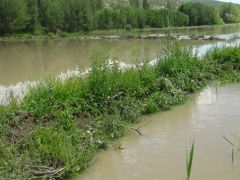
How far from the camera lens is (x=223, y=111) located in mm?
9227

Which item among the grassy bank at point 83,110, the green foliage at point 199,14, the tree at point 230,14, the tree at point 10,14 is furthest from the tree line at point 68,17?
the tree at point 230,14

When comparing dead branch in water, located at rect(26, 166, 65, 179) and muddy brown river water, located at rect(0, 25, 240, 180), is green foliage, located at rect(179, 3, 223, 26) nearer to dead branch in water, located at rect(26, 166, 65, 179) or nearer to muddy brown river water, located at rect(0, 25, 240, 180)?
muddy brown river water, located at rect(0, 25, 240, 180)

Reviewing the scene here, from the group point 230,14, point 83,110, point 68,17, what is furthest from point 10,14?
point 230,14

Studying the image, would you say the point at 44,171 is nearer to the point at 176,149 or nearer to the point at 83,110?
the point at 176,149

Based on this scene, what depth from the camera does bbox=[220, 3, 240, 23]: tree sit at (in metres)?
110

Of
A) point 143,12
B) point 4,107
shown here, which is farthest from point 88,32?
point 4,107

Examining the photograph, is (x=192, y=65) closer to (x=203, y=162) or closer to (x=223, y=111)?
(x=223, y=111)

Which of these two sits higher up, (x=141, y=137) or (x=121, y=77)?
(x=121, y=77)

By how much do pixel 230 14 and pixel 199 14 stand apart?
24239 mm

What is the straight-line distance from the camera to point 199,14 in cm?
9075

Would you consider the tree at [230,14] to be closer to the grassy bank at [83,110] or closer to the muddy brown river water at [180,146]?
the grassy bank at [83,110]

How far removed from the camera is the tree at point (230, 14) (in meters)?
110

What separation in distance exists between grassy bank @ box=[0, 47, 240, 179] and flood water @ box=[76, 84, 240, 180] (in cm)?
34

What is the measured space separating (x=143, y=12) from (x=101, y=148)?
218ft
